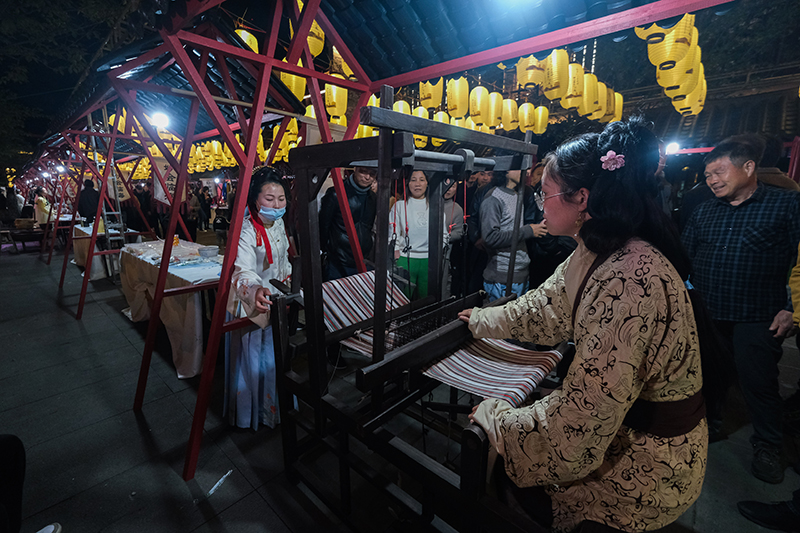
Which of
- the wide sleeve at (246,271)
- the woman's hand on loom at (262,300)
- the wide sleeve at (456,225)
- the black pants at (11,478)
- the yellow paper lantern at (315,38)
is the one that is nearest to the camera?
the black pants at (11,478)

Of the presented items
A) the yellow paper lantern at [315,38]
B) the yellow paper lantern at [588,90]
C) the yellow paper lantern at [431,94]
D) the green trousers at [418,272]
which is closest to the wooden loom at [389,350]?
the green trousers at [418,272]

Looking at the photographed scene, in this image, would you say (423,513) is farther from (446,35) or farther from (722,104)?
(722,104)

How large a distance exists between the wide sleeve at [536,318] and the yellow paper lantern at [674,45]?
4784 millimetres

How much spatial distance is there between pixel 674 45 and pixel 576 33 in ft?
11.3

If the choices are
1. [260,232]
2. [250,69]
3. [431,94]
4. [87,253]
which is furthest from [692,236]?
[87,253]

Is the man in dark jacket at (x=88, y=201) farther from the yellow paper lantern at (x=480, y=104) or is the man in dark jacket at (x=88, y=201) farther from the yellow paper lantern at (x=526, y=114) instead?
the yellow paper lantern at (x=526, y=114)

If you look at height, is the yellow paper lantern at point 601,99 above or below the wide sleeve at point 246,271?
above

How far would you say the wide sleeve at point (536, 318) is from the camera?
1.78 m

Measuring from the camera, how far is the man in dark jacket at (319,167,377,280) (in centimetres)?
439

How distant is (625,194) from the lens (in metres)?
1.16

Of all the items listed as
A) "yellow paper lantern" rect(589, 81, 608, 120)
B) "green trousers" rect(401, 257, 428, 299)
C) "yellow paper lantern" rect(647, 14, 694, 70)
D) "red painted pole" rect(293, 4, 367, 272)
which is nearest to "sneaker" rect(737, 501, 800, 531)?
"green trousers" rect(401, 257, 428, 299)

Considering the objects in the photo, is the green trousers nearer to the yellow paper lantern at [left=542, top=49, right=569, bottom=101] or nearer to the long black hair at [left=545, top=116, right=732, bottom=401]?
the long black hair at [left=545, top=116, right=732, bottom=401]

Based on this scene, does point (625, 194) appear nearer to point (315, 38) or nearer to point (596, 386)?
point (596, 386)

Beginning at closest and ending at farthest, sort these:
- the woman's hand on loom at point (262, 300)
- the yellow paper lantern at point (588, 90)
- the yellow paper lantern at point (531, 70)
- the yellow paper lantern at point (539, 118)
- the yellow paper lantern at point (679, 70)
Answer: the woman's hand on loom at point (262, 300)
the yellow paper lantern at point (679, 70)
the yellow paper lantern at point (531, 70)
the yellow paper lantern at point (588, 90)
the yellow paper lantern at point (539, 118)
